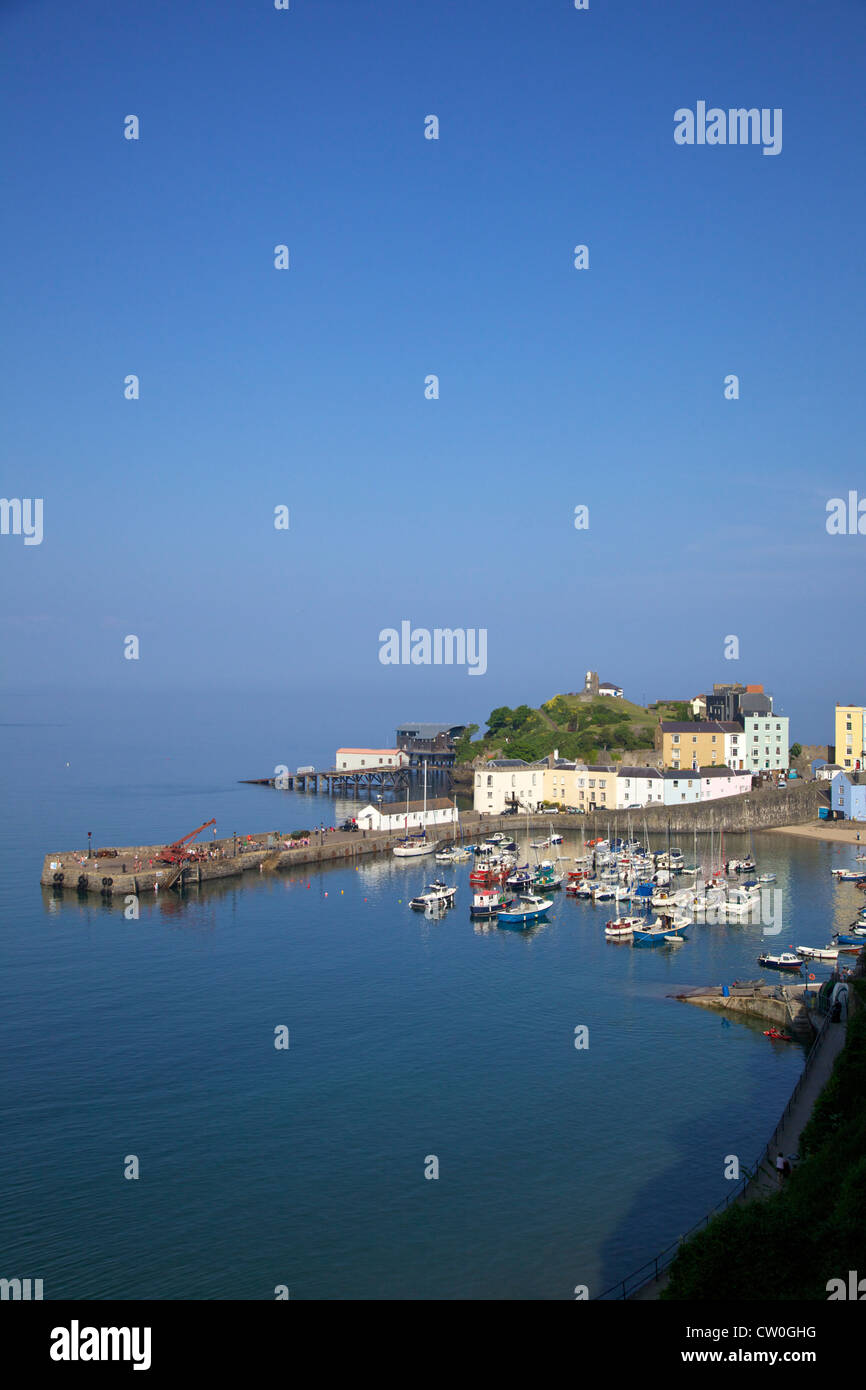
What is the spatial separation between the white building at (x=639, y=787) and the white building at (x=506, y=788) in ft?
12.4

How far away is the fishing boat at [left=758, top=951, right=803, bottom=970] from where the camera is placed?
2375 cm

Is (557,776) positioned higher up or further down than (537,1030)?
higher up

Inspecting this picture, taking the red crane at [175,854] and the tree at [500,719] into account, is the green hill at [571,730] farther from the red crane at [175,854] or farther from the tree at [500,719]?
the red crane at [175,854]

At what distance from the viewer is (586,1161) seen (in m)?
14.9

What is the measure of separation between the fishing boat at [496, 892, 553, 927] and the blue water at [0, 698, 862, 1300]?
2.12ft

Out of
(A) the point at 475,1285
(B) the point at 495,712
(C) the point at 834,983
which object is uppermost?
(B) the point at 495,712

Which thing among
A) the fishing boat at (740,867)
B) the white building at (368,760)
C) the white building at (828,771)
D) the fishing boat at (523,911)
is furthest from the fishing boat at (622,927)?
the white building at (368,760)

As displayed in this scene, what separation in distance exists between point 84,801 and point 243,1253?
46.7 meters

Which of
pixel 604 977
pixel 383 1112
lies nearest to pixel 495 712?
pixel 604 977

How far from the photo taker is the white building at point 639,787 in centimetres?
4681

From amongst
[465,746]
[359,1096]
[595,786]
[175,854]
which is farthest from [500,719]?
[359,1096]

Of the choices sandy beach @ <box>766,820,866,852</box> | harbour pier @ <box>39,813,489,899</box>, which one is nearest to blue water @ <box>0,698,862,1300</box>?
harbour pier @ <box>39,813,489,899</box>

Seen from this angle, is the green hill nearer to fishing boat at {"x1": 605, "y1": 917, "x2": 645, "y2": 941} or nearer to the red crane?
the red crane
